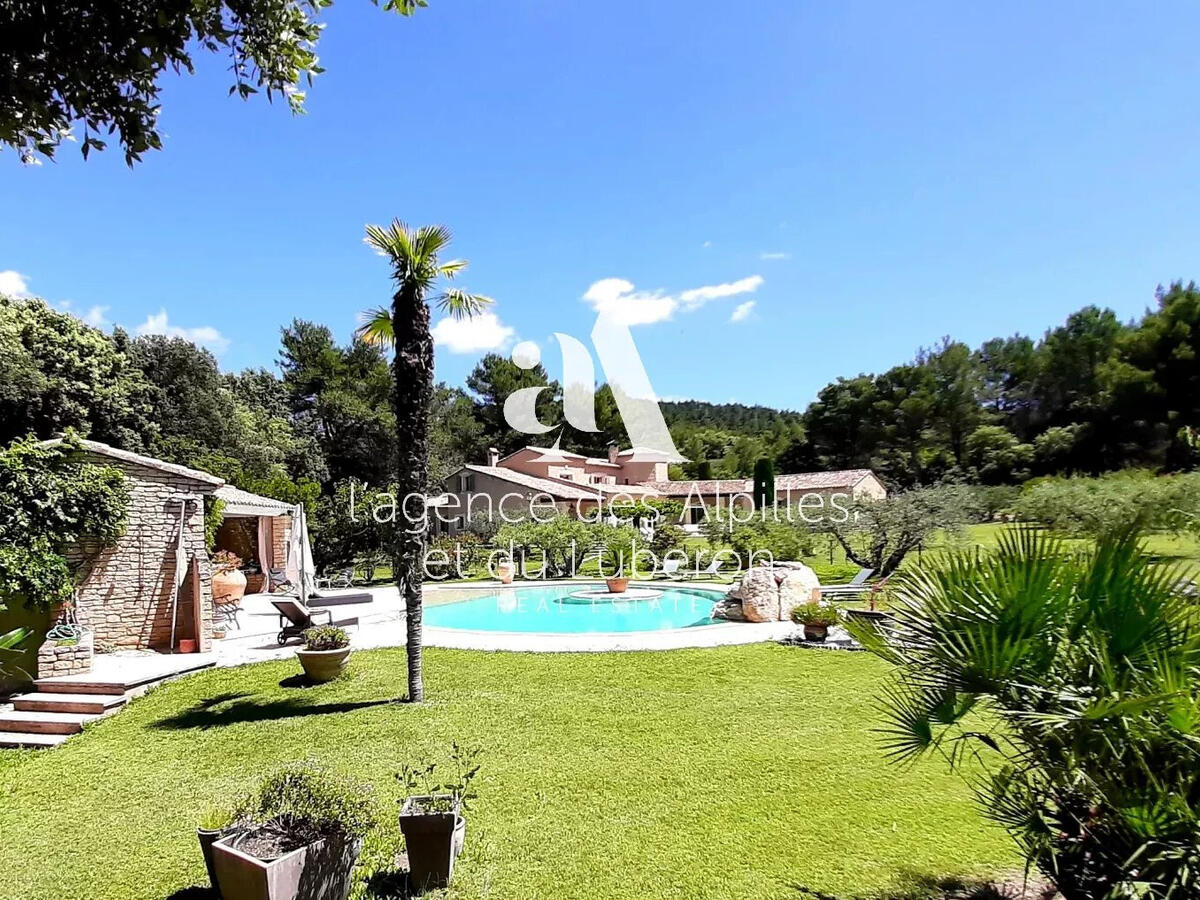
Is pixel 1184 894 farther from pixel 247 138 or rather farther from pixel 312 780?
pixel 247 138

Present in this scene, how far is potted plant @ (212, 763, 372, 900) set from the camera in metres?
3.64

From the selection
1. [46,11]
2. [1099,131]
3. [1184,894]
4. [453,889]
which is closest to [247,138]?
[46,11]

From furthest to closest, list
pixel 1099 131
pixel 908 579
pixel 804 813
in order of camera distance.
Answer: pixel 1099 131
pixel 804 813
pixel 908 579

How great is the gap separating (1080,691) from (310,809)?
458cm

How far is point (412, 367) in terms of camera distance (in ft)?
27.1

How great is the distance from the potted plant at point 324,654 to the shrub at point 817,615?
839 cm

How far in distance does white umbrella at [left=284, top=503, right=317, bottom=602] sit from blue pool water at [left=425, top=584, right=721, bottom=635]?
10.8 feet

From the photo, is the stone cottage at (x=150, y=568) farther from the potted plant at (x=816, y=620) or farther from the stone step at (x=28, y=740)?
the potted plant at (x=816, y=620)

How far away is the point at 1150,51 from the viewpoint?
923 cm

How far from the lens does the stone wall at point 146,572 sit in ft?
34.1

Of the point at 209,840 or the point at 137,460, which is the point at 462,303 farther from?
the point at 209,840

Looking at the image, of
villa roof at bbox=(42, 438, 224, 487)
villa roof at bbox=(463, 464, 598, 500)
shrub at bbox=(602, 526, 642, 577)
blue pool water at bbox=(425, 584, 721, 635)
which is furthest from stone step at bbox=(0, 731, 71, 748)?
villa roof at bbox=(463, 464, 598, 500)

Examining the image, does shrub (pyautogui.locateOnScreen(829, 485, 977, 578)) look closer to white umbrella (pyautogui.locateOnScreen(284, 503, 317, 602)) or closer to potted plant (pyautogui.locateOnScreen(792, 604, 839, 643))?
potted plant (pyautogui.locateOnScreen(792, 604, 839, 643))

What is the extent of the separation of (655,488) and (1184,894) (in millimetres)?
48294
